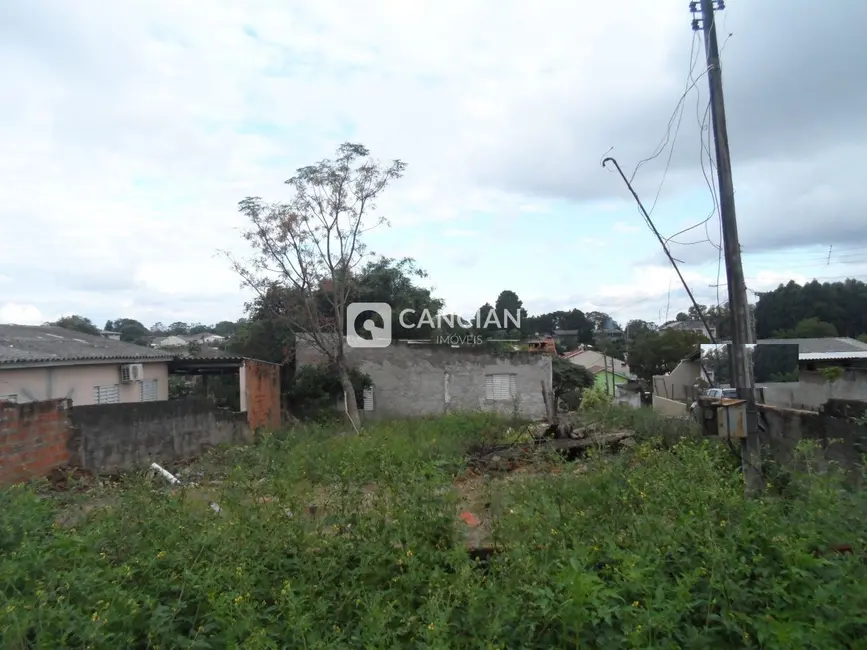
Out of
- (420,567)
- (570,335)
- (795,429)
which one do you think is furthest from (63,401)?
(570,335)

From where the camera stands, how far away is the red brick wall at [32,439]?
6.62 metres

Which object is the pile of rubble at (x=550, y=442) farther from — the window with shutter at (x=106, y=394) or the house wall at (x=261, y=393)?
the window with shutter at (x=106, y=394)

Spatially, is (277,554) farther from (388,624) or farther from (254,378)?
(254,378)

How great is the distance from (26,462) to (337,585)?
222 inches

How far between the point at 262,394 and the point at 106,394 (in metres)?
3.61

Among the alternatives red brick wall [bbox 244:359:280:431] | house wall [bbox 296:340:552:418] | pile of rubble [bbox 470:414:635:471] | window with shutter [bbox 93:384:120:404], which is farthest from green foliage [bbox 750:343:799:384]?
window with shutter [bbox 93:384:120:404]

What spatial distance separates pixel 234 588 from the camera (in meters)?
3.03

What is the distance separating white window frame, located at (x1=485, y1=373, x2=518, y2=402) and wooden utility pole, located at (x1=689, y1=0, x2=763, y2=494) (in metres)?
12.6

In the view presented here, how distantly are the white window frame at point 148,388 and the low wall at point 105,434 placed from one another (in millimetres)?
3087

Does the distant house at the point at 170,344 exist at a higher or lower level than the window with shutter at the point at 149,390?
higher

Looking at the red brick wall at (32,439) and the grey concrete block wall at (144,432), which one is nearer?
the red brick wall at (32,439)

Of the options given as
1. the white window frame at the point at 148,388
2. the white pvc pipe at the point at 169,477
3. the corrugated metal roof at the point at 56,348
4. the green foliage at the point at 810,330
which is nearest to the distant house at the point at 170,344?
the corrugated metal roof at the point at 56,348

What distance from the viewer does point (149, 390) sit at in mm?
14133

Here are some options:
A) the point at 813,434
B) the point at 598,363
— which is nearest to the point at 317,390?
the point at 813,434
